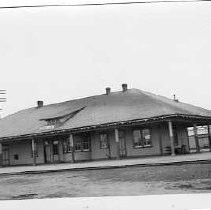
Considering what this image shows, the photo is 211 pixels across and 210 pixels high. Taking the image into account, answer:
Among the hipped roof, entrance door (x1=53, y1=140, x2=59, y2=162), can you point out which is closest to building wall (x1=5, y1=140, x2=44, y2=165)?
entrance door (x1=53, y1=140, x2=59, y2=162)

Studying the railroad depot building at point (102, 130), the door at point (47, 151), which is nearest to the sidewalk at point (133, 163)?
the railroad depot building at point (102, 130)

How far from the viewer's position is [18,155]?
121 feet

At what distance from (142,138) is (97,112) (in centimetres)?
443

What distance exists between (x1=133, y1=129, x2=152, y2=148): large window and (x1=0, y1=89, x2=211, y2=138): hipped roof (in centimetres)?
145

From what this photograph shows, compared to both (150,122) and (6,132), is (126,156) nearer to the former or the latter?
(150,122)

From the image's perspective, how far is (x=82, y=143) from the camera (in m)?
33.1

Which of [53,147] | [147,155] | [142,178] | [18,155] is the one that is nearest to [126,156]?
[147,155]

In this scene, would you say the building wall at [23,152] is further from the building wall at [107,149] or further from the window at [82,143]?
the window at [82,143]

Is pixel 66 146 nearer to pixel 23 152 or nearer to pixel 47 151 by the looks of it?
pixel 47 151

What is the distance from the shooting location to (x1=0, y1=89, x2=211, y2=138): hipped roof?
29812 millimetres

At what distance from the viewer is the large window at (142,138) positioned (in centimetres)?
3017

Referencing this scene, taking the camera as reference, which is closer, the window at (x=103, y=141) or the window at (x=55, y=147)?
the window at (x=103, y=141)

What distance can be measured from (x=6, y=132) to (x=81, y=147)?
23.9 feet

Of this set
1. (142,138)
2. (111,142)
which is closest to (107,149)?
(111,142)
